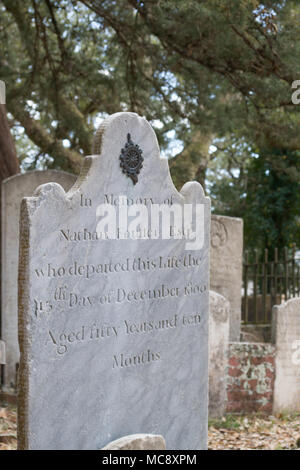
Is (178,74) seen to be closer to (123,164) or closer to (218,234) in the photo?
(218,234)

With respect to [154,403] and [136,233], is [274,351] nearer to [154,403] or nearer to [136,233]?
[154,403]

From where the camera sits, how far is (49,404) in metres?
3.55

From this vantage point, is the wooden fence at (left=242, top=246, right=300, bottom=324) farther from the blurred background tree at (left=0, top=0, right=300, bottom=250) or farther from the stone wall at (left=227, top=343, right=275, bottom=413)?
the stone wall at (left=227, top=343, right=275, bottom=413)

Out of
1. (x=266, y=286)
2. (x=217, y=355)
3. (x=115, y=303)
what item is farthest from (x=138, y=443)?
(x=266, y=286)

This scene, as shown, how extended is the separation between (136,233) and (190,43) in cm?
349

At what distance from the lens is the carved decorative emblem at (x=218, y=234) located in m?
8.05

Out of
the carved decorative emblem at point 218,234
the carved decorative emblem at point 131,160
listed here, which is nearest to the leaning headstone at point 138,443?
the carved decorative emblem at point 131,160

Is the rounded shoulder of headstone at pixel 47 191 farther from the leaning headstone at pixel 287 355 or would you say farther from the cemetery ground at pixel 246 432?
the leaning headstone at pixel 287 355

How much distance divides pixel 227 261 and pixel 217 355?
2100 millimetres

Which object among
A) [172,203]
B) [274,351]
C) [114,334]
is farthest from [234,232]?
[114,334]

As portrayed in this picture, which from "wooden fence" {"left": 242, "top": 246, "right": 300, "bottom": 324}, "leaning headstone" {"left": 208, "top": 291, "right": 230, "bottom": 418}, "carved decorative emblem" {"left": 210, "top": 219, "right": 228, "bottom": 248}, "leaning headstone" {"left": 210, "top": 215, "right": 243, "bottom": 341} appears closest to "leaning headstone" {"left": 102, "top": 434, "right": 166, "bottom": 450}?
"leaning headstone" {"left": 208, "top": 291, "right": 230, "bottom": 418}

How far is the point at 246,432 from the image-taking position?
19.3ft

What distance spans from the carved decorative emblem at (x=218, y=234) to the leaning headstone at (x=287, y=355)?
1.77m

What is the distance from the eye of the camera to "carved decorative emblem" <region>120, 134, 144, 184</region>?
3.97 m
